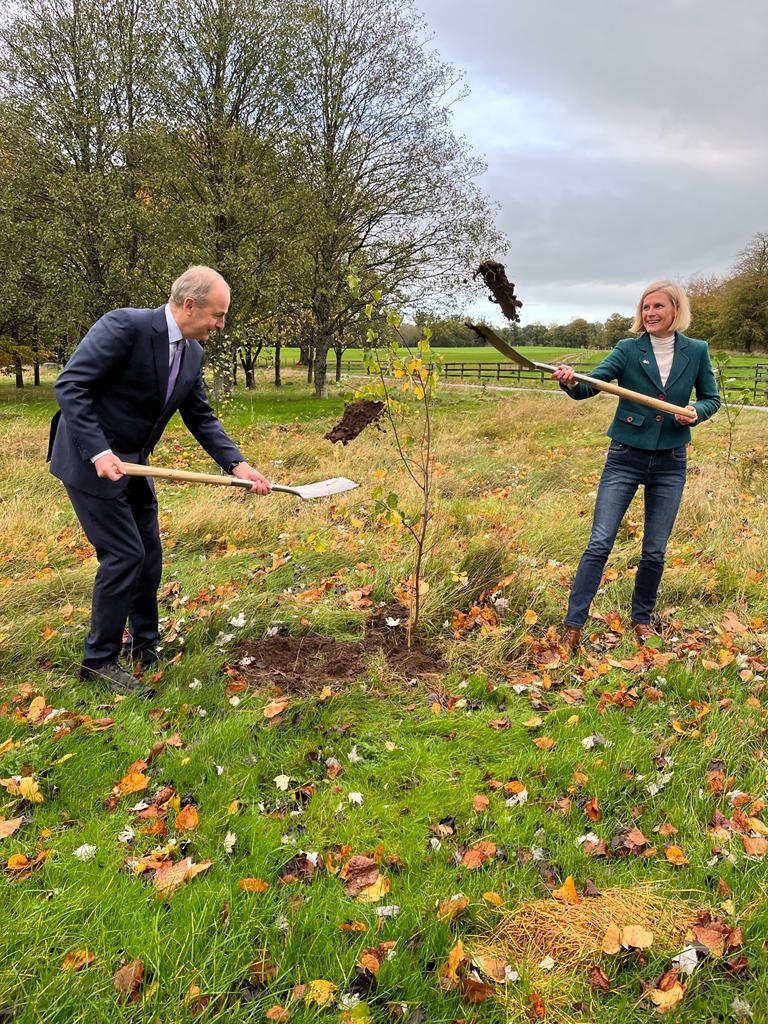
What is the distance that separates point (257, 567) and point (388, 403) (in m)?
2.17

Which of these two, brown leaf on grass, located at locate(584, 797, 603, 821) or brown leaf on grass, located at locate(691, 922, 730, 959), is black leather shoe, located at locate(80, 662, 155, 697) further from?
brown leaf on grass, located at locate(691, 922, 730, 959)

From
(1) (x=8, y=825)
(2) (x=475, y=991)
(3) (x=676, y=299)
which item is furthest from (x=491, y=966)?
(3) (x=676, y=299)

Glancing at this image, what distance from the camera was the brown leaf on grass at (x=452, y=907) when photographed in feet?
6.36

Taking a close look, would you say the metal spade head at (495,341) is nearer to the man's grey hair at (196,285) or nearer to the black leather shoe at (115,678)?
the man's grey hair at (196,285)

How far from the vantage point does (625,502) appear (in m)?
3.67

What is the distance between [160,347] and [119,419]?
0.42 meters

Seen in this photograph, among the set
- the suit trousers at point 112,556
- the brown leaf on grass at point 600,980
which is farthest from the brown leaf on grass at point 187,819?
the brown leaf on grass at point 600,980

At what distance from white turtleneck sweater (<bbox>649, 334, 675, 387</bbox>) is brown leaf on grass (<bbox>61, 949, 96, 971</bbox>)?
12.0ft

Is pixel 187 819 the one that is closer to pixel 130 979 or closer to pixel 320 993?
pixel 130 979

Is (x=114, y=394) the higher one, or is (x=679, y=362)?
(x=679, y=362)

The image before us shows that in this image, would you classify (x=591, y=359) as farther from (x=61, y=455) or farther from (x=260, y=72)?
(x=61, y=455)

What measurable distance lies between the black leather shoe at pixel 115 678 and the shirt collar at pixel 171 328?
1.74 meters

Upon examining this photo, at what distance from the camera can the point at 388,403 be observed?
3406mm

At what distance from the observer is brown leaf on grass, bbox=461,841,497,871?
2164 millimetres
